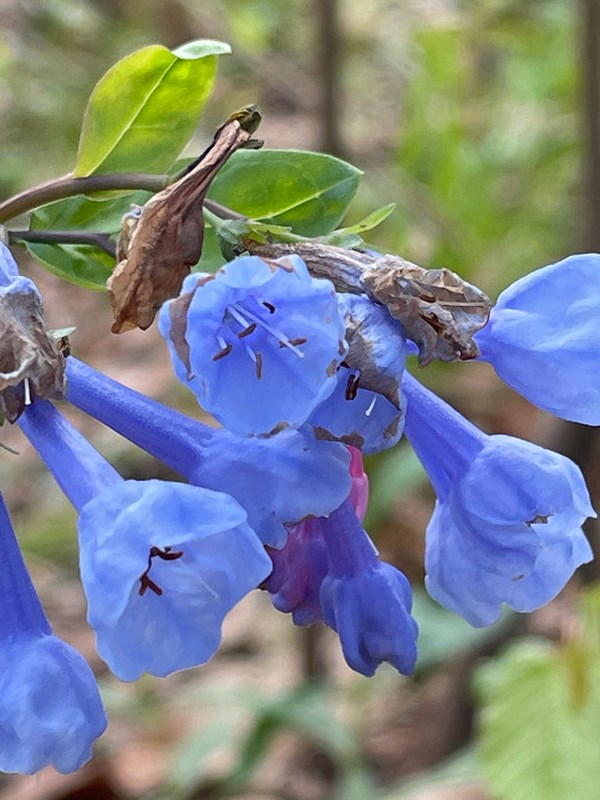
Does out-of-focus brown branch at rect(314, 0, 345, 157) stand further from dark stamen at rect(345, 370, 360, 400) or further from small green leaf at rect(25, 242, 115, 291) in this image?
dark stamen at rect(345, 370, 360, 400)

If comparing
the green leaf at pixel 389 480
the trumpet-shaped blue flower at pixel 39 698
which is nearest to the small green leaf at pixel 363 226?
the trumpet-shaped blue flower at pixel 39 698

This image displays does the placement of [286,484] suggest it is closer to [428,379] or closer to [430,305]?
[430,305]

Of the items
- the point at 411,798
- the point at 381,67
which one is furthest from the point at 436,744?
the point at 381,67

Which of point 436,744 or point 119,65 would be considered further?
point 436,744

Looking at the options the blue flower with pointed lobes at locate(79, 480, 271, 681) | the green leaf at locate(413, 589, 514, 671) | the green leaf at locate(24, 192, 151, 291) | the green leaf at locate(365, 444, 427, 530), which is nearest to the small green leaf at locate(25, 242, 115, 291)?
the green leaf at locate(24, 192, 151, 291)

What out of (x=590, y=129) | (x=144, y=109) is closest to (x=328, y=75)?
(x=590, y=129)

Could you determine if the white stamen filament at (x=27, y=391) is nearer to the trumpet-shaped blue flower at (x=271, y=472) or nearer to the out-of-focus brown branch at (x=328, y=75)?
the trumpet-shaped blue flower at (x=271, y=472)

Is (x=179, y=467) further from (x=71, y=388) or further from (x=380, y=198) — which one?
(x=380, y=198)
